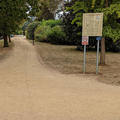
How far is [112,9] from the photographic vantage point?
995 centimetres

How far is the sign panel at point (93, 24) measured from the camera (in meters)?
8.67

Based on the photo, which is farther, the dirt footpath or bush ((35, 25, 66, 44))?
bush ((35, 25, 66, 44))

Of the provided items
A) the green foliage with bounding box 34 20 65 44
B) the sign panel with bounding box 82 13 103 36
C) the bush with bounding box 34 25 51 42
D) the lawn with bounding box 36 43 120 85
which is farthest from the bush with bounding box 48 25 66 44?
the sign panel with bounding box 82 13 103 36

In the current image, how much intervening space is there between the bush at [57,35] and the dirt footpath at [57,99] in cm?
2488

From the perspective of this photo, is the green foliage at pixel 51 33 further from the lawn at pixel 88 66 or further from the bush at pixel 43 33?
the lawn at pixel 88 66

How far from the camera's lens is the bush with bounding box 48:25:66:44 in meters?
31.8

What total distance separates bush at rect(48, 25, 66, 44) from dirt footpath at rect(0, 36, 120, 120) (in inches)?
980

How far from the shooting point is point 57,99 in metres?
5.18

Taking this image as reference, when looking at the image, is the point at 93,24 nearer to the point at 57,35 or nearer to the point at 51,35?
the point at 57,35

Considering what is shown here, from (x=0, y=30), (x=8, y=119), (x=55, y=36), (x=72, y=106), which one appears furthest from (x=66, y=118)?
(x=55, y=36)

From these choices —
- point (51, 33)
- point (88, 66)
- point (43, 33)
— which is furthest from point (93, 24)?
point (43, 33)

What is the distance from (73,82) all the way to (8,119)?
12.5ft

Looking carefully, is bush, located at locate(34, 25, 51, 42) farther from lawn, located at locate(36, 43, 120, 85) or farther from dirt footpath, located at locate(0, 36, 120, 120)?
dirt footpath, located at locate(0, 36, 120, 120)

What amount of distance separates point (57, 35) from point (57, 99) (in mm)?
27777
